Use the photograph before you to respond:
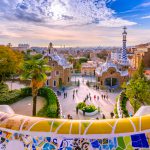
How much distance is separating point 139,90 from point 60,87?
26188 mm

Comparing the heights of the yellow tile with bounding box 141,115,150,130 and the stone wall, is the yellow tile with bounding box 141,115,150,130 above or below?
above

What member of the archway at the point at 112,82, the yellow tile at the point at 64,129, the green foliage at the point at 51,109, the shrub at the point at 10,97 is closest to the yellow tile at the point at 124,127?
the yellow tile at the point at 64,129

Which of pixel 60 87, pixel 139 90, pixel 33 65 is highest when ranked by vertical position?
pixel 33 65

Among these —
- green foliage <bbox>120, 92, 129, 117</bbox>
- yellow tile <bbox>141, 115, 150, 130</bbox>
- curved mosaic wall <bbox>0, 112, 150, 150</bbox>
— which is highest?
yellow tile <bbox>141, 115, 150, 130</bbox>

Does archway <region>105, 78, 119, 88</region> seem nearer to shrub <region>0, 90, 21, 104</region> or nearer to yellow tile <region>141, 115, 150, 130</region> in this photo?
shrub <region>0, 90, 21, 104</region>

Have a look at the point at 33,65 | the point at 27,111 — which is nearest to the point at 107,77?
the point at 27,111

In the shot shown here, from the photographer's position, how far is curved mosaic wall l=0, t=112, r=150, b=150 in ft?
34.6

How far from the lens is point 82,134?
10.6m

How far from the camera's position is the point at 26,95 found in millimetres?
44812

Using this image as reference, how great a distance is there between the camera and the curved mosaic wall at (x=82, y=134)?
34.6 ft

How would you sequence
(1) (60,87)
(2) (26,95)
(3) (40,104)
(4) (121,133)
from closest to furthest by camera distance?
(4) (121,133)
(3) (40,104)
(2) (26,95)
(1) (60,87)

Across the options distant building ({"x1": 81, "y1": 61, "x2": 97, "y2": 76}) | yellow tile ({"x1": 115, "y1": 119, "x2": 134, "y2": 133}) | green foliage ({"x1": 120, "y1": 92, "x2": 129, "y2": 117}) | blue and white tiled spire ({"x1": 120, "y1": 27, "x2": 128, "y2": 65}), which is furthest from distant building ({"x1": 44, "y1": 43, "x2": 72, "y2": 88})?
yellow tile ({"x1": 115, "y1": 119, "x2": 134, "y2": 133})

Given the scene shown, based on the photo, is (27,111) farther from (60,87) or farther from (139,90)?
(60,87)

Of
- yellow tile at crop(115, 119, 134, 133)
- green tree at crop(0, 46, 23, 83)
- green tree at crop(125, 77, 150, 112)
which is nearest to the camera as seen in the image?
yellow tile at crop(115, 119, 134, 133)
